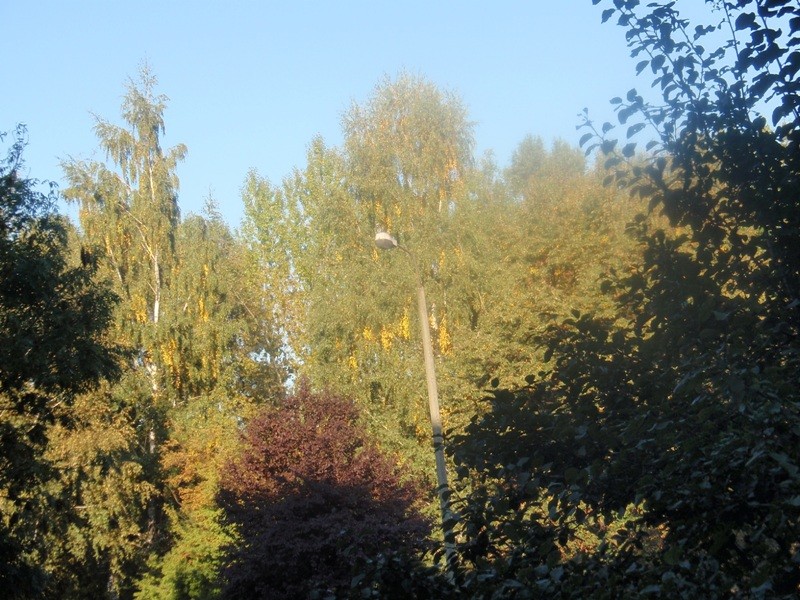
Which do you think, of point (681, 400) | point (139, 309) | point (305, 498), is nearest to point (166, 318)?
point (139, 309)

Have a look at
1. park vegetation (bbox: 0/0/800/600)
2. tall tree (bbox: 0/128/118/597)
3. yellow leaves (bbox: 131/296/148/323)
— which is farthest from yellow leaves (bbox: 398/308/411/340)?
tall tree (bbox: 0/128/118/597)

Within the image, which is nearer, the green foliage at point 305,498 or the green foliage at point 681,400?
the green foliage at point 681,400

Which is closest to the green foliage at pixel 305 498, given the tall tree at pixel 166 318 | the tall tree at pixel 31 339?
the tall tree at pixel 31 339

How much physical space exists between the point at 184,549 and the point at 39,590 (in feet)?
44.3

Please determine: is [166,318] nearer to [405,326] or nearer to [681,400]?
[405,326]

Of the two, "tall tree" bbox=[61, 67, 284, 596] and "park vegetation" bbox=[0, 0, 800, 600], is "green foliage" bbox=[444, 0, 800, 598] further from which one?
"tall tree" bbox=[61, 67, 284, 596]

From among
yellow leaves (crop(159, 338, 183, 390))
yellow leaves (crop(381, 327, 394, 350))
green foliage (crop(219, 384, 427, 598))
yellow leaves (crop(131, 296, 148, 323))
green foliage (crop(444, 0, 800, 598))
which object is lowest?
A: green foliage (crop(444, 0, 800, 598))

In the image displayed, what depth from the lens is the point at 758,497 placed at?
4305 millimetres

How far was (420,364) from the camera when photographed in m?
30.3

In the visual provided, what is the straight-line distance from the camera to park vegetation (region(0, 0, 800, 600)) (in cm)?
445

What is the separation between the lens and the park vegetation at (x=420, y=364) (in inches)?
175

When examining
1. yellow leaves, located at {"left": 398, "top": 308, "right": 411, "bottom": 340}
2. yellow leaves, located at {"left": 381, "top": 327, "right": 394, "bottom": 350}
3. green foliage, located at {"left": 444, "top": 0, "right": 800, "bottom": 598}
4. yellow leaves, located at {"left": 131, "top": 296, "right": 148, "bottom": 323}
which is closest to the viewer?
green foliage, located at {"left": 444, "top": 0, "right": 800, "bottom": 598}

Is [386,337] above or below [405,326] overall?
below

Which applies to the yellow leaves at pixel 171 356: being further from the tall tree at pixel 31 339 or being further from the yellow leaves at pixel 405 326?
the tall tree at pixel 31 339
